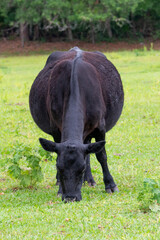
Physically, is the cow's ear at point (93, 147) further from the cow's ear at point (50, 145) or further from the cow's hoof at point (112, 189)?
the cow's hoof at point (112, 189)

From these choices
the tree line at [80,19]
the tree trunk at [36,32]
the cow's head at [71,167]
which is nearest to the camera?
the cow's head at [71,167]

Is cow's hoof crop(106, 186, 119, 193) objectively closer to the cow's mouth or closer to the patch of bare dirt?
the cow's mouth

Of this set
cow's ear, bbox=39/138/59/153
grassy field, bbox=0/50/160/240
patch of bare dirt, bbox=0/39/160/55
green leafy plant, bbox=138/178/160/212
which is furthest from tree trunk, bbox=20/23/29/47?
green leafy plant, bbox=138/178/160/212

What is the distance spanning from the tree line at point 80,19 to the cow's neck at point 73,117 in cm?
3068

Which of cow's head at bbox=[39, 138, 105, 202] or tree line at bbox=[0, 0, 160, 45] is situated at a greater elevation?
cow's head at bbox=[39, 138, 105, 202]

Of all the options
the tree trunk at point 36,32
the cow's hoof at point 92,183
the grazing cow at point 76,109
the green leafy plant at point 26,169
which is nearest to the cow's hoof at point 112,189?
the grazing cow at point 76,109

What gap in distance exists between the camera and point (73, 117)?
19.6 ft

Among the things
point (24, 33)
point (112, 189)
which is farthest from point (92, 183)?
point (24, 33)

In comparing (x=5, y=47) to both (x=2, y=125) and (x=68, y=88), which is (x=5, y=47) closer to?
(x=2, y=125)

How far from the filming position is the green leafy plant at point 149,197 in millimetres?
5312

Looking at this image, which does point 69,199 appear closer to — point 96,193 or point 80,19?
point 96,193

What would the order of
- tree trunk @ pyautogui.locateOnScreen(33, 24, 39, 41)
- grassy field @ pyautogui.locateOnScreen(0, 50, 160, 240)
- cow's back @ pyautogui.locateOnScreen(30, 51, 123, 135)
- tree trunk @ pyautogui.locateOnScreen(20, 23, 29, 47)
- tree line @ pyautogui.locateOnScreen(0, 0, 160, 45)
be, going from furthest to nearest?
1. tree trunk @ pyautogui.locateOnScreen(33, 24, 39, 41)
2. tree trunk @ pyautogui.locateOnScreen(20, 23, 29, 47)
3. tree line @ pyautogui.locateOnScreen(0, 0, 160, 45)
4. cow's back @ pyautogui.locateOnScreen(30, 51, 123, 135)
5. grassy field @ pyautogui.locateOnScreen(0, 50, 160, 240)

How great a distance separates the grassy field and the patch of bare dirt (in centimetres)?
2313

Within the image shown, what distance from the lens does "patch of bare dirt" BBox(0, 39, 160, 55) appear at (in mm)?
38375
